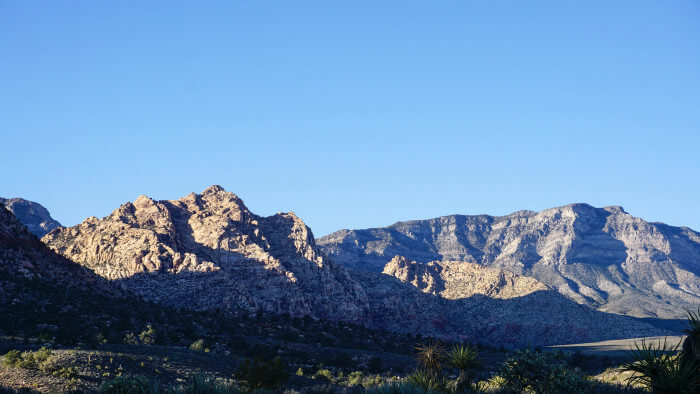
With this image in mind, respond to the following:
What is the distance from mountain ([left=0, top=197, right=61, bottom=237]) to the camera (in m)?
154

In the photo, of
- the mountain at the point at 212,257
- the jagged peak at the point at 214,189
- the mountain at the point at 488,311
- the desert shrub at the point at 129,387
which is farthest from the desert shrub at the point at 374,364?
the jagged peak at the point at 214,189

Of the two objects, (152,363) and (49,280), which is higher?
(49,280)

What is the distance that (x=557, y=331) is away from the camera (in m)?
108

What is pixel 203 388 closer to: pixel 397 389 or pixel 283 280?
pixel 397 389

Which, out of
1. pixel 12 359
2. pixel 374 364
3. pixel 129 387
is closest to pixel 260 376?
pixel 129 387

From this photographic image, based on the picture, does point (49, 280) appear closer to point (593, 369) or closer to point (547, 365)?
point (547, 365)

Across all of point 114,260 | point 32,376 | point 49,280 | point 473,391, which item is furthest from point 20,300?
point 473,391

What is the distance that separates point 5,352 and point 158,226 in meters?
56.8

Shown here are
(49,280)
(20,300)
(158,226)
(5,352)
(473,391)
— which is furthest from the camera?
(158,226)

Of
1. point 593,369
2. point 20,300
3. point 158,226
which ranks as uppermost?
point 158,226

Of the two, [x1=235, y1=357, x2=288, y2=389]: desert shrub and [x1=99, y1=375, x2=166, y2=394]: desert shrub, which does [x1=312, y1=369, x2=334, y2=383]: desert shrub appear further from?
[x1=99, y1=375, x2=166, y2=394]: desert shrub

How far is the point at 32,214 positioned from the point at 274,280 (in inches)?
3938

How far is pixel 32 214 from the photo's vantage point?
162 meters

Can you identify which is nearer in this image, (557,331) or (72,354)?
(72,354)
